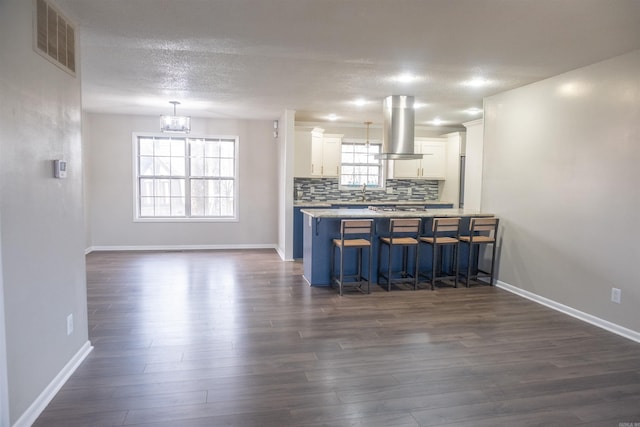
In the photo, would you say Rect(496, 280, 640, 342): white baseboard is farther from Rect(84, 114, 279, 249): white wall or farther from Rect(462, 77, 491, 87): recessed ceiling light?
Rect(84, 114, 279, 249): white wall

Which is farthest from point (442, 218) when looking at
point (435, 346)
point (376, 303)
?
point (435, 346)

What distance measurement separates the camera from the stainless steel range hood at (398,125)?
5.31 m

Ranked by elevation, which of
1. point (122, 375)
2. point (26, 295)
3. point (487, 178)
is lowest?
point (122, 375)

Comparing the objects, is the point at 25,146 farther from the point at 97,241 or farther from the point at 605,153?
the point at 97,241

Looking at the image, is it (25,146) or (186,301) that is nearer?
(25,146)

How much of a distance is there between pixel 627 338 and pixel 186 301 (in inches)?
168

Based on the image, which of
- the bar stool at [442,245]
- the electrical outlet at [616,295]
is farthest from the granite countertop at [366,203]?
the electrical outlet at [616,295]

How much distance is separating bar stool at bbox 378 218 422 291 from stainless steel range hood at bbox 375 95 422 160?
3.57 feet

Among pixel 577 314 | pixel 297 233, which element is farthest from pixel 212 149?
pixel 577 314

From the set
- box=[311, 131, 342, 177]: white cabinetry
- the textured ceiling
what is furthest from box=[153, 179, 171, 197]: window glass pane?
box=[311, 131, 342, 177]: white cabinetry

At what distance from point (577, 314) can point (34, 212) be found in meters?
4.69

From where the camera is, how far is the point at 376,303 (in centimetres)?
434

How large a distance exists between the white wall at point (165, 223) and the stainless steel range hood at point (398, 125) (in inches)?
117

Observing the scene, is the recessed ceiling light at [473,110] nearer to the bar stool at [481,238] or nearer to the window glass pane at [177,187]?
the bar stool at [481,238]
